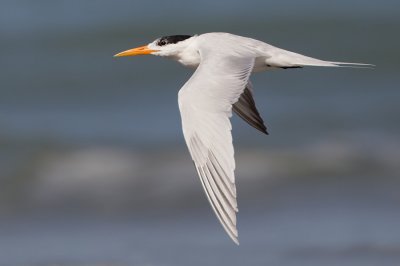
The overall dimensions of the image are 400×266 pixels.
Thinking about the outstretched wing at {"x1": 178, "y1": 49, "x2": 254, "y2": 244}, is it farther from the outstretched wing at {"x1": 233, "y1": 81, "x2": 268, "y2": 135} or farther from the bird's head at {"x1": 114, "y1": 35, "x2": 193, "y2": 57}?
the bird's head at {"x1": 114, "y1": 35, "x2": 193, "y2": 57}

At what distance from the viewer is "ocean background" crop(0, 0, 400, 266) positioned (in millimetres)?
8633

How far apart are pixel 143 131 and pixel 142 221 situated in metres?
2.68

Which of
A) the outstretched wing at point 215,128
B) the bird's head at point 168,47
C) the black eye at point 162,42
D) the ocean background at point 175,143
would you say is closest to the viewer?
the outstretched wing at point 215,128

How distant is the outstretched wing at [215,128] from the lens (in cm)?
585

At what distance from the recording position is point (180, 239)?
8758 mm

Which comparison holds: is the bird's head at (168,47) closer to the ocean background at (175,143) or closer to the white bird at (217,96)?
the white bird at (217,96)

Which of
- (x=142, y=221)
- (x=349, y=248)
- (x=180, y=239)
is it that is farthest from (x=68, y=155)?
(x=349, y=248)

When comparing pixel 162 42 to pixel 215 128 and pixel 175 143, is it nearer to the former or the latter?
pixel 215 128

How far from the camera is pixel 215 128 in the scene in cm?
623

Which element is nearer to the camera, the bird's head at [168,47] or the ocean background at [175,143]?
the bird's head at [168,47]

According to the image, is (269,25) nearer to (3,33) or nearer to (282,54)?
(3,33)

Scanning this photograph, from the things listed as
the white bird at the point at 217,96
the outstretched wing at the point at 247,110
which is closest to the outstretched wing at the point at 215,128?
the white bird at the point at 217,96

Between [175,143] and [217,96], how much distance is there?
4993 millimetres

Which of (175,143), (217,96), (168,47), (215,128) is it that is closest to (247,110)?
(168,47)
